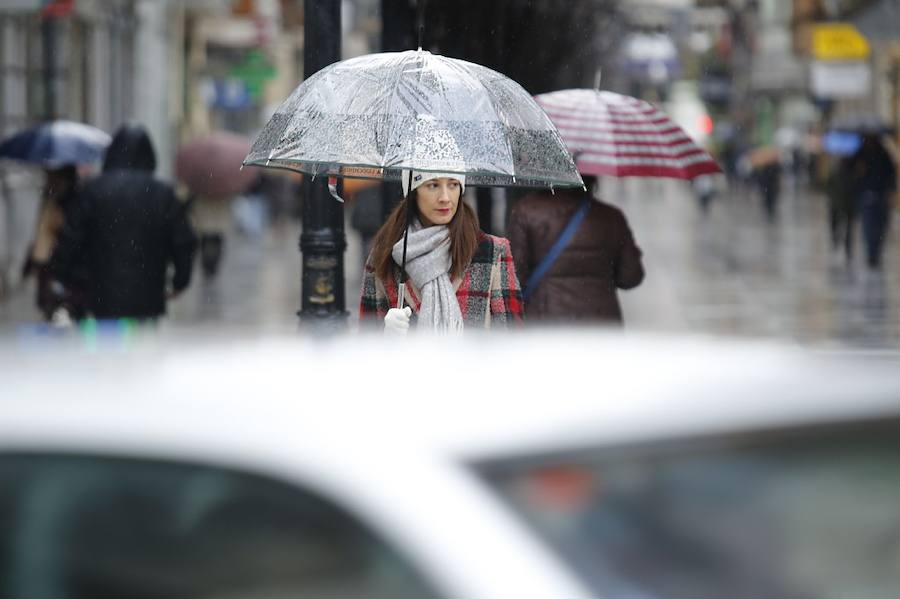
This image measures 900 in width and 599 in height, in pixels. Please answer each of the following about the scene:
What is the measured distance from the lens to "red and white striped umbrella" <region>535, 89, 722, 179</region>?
27.0 ft

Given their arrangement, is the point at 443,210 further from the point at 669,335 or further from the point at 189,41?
the point at 189,41

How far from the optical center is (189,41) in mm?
41406

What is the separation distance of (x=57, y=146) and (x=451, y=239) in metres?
8.26

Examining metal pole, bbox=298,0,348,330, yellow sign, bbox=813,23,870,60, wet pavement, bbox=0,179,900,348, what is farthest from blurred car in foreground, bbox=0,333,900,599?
yellow sign, bbox=813,23,870,60

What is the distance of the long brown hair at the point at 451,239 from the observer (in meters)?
5.70

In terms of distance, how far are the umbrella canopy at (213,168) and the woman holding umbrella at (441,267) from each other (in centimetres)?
1525

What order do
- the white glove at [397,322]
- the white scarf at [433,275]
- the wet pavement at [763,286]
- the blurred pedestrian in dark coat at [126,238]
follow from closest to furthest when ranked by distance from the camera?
the white glove at [397,322]
the white scarf at [433,275]
the blurred pedestrian in dark coat at [126,238]
the wet pavement at [763,286]

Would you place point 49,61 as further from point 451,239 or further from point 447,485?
point 447,485

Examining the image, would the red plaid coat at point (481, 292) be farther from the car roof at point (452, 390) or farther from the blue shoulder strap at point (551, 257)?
the car roof at point (452, 390)

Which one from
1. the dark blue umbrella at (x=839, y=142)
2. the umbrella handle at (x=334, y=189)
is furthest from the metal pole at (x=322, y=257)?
the dark blue umbrella at (x=839, y=142)

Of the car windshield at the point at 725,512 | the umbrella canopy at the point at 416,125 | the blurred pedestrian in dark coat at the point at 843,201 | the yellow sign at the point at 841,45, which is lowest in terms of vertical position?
the blurred pedestrian in dark coat at the point at 843,201

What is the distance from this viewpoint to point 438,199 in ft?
18.9

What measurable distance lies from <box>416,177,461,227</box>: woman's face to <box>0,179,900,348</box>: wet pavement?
17.5 ft

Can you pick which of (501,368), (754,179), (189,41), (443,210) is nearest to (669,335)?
(501,368)
